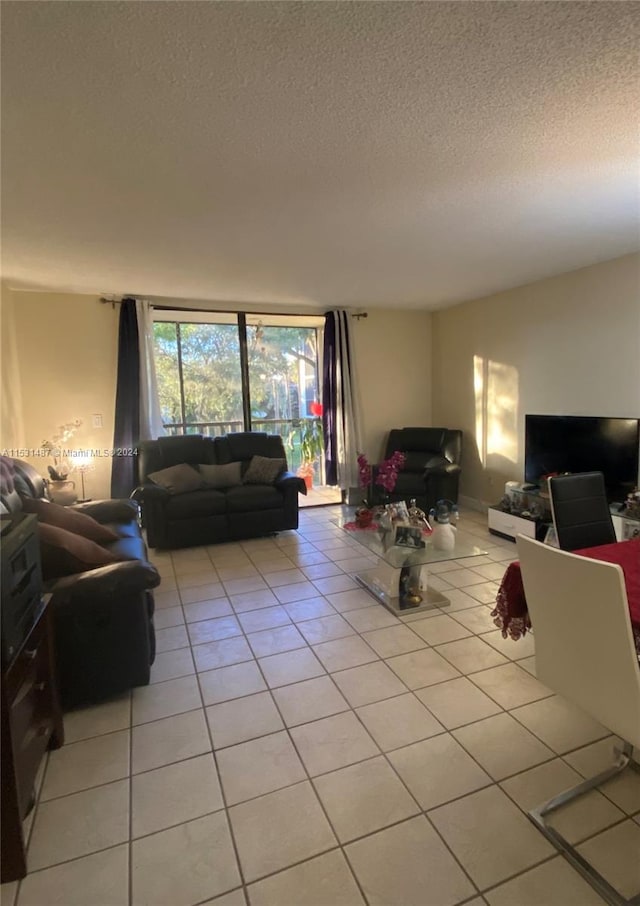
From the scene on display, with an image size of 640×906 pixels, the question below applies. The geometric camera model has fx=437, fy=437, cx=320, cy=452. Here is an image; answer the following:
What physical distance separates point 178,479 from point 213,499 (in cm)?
42

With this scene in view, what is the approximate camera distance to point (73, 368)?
452 cm

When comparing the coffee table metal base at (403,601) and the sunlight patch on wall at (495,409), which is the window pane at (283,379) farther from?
the coffee table metal base at (403,601)

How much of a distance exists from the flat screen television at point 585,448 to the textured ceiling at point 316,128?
136 centimetres

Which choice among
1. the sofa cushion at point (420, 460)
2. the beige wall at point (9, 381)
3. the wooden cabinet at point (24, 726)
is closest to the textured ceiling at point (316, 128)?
the beige wall at point (9, 381)

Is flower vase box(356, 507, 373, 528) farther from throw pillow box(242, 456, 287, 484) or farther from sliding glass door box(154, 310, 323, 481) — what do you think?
sliding glass door box(154, 310, 323, 481)

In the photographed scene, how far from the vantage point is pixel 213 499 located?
4098 mm

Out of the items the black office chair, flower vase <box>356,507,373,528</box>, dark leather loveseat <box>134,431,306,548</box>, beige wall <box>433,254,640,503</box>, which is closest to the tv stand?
beige wall <box>433,254,640,503</box>

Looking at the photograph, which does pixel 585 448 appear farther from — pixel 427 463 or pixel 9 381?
pixel 9 381

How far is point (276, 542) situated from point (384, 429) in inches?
92.8

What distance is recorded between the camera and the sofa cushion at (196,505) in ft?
13.1

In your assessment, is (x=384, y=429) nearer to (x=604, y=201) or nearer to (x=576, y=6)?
(x=604, y=201)

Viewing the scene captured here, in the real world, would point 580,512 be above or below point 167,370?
below

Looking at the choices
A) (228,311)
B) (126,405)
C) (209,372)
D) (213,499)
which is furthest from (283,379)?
(213,499)

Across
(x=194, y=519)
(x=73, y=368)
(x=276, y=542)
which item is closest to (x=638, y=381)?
(x=276, y=542)
